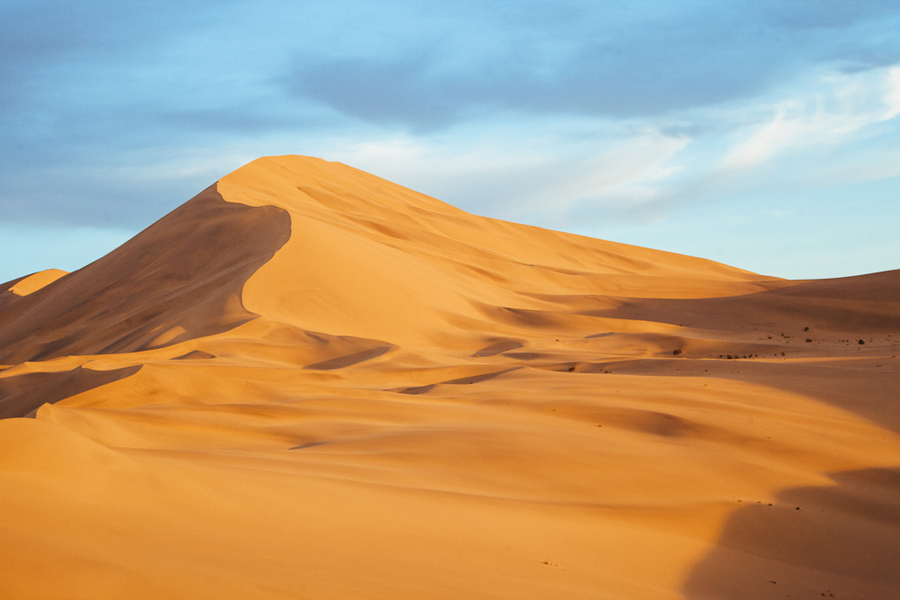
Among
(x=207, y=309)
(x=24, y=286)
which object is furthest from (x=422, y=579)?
(x=24, y=286)

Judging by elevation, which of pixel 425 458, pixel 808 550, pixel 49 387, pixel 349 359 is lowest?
pixel 808 550

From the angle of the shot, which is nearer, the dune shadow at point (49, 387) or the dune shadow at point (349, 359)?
the dune shadow at point (49, 387)

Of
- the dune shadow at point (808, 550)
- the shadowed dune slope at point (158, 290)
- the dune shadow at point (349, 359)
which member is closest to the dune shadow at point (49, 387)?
the dune shadow at point (349, 359)

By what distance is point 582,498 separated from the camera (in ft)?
20.3

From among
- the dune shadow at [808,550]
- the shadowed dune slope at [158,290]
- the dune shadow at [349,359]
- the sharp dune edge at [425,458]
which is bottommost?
the dune shadow at [808,550]

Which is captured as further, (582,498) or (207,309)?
(207,309)

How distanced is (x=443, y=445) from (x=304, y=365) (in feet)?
31.9

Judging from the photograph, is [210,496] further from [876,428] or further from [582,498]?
[876,428]

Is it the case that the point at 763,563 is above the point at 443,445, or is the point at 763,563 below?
below

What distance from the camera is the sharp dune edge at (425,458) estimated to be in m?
3.73

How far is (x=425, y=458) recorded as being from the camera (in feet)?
23.5

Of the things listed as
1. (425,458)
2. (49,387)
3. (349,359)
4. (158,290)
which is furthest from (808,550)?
(158,290)

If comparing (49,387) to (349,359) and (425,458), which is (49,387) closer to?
(349,359)

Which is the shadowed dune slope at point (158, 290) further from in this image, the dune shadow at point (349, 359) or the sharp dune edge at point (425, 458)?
the dune shadow at point (349, 359)
